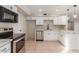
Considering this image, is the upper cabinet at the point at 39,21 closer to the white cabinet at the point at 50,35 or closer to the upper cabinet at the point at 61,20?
the white cabinet at the point at 50,35

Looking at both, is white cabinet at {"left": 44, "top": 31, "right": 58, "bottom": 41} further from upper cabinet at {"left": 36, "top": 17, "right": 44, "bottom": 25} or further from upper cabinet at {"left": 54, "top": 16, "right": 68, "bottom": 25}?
upper cabinet at {"left": 36, "top": 17, "right": 44, "bottom": 25}

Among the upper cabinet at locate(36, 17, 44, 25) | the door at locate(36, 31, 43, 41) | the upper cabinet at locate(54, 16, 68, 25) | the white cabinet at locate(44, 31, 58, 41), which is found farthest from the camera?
the upper cabinet at locate(36, 17, 44, 25)

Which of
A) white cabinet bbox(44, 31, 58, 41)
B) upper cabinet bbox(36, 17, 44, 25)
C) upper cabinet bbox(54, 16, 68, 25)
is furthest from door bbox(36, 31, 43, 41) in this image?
upper cabinet bbox(54, 16, 68, 25)

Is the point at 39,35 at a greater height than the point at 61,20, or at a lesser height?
lesser

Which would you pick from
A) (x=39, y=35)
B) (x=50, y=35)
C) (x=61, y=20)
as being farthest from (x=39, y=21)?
(x=61, y=20)

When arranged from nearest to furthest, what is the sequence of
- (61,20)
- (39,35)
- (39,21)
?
1. (61,20)
2. (39,35)
3. (39,21)

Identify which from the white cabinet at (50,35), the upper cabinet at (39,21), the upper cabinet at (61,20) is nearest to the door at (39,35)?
the white cabinet at (50,35)

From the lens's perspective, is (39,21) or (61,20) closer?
(61,20)

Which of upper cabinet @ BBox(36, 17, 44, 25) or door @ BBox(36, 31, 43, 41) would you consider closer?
door @ BBox(36, 31, 43, 41)

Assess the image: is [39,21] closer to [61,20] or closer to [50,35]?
[50,35]

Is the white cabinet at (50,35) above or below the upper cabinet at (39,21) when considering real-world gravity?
below

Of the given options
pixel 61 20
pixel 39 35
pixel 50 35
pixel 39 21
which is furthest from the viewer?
pixel 39 21
